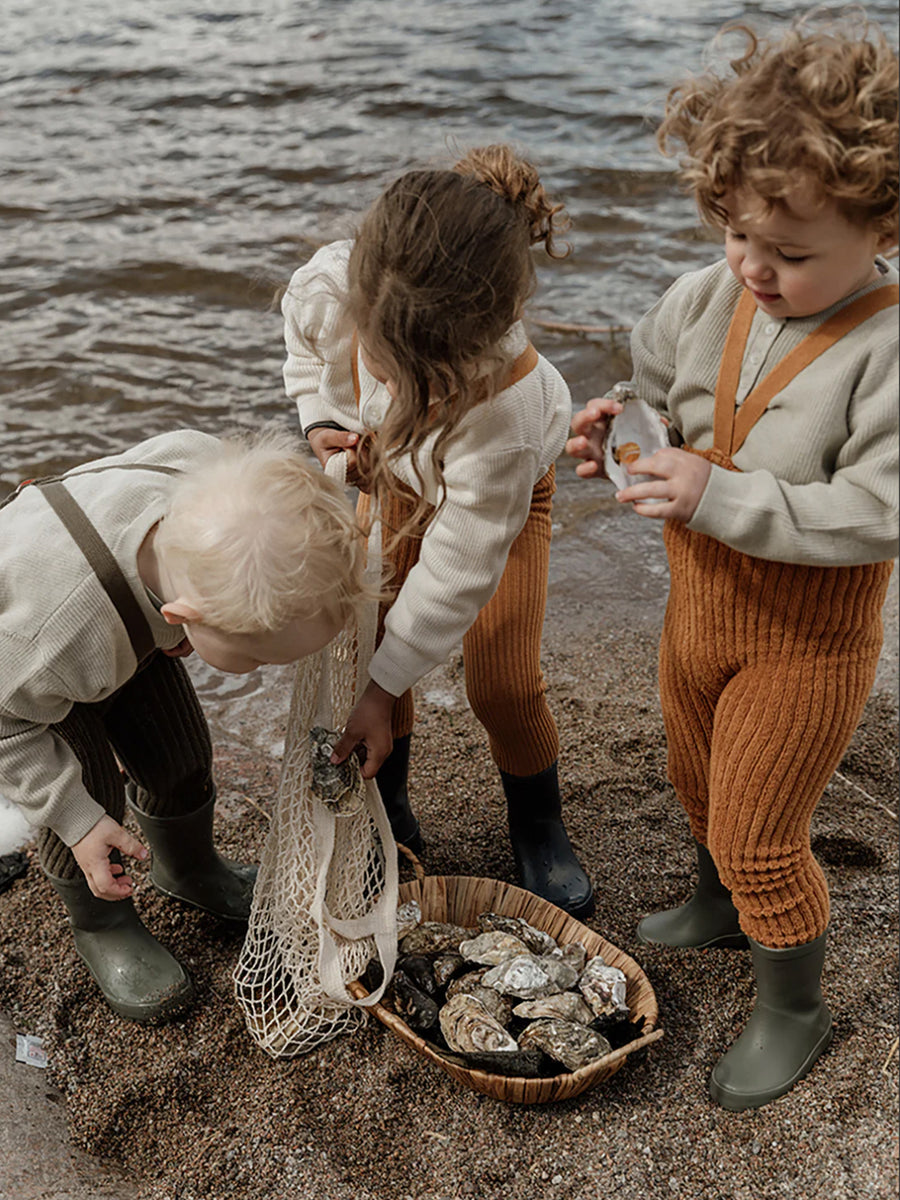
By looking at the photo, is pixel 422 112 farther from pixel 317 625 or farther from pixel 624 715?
pixel 317 625

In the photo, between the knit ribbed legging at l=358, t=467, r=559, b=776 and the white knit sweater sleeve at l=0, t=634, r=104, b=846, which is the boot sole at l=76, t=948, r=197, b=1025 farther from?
the knit ribbed legging at l=358, t=467, r=559, b=776

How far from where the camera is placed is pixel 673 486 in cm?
180

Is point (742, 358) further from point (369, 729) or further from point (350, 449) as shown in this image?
point (369, 729)

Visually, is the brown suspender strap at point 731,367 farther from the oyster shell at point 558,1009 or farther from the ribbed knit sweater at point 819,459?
the oyster shell at point 558,1009

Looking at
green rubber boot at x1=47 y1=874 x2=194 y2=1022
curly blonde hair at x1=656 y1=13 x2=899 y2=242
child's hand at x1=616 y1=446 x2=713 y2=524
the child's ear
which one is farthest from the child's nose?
green rubber boot at x1=47 y1=874 x2=194 y2=1022

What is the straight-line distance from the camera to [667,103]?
1.85 metres

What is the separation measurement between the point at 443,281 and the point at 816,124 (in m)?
0.62

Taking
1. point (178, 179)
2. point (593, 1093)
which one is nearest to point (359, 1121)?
point (593, 1093)

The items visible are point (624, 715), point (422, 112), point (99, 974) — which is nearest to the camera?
point (99, 974)

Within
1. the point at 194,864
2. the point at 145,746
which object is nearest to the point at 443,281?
the point at 145,746

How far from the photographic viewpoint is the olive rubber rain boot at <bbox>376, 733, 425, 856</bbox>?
287cm

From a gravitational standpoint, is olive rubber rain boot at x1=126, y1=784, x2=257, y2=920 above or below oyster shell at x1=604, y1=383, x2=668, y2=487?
below

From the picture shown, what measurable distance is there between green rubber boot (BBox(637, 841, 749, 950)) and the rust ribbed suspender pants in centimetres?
35

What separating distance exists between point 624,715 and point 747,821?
4.42 ft
